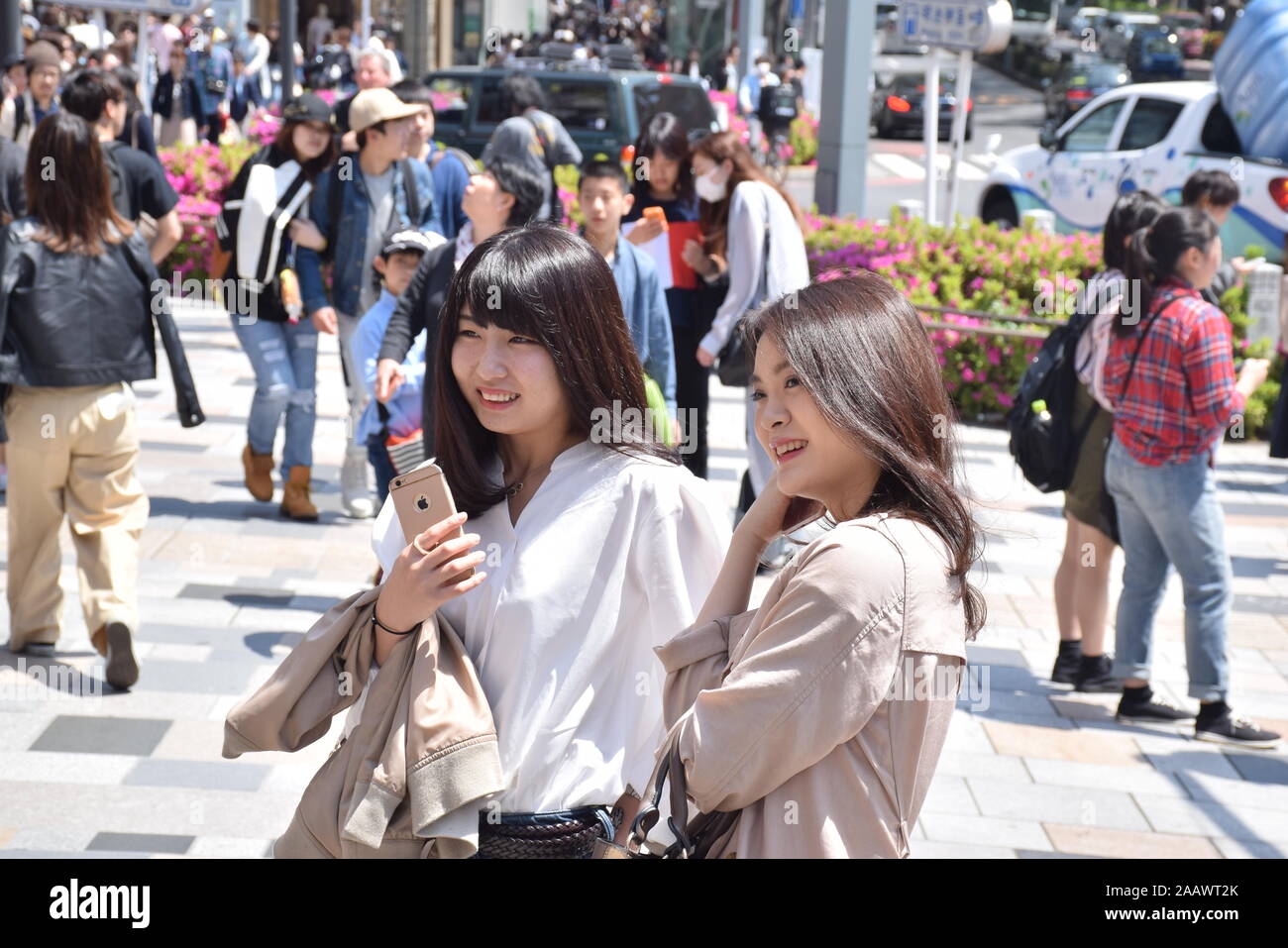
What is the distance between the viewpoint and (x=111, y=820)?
4352mm

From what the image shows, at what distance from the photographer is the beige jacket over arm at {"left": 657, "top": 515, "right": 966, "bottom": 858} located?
5.87 ft

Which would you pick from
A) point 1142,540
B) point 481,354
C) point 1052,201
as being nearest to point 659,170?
point 1142,540

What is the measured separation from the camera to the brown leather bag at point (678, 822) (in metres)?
1.91

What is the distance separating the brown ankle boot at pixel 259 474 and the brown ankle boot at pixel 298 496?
0.18 metres

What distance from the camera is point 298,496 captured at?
295 inches

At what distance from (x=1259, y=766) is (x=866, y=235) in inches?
226

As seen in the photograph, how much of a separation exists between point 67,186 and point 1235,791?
13.6 ft

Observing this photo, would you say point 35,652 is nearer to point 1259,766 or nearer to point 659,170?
point 659,170

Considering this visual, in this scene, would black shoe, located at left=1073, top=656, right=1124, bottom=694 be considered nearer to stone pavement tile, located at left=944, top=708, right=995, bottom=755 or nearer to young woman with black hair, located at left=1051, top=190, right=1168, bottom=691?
→ young woman with black hair, located at left=1051, top=190, right=1168, bottom=691

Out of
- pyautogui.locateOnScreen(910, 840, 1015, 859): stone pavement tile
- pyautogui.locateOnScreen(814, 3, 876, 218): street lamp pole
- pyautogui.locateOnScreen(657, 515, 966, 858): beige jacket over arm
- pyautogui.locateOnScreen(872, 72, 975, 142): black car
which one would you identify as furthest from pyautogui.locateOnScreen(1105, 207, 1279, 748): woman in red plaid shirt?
pyautogui.locateOnScreen(872, 72, 975, 142): black car

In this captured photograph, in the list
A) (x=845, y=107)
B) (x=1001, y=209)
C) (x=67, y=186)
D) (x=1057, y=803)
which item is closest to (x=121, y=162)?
(x=67, y=186)

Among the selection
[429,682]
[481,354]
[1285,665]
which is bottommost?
[1285,665]

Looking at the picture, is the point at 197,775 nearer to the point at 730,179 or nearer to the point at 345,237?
the point at 345,237

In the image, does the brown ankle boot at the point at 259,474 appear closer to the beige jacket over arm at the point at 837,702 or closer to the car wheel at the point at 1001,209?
the beige jacket over arm at the point at 837,702
